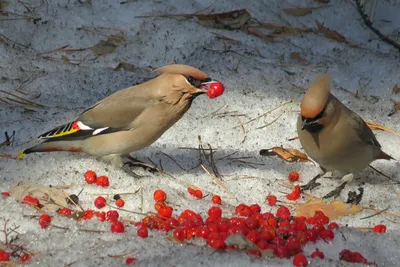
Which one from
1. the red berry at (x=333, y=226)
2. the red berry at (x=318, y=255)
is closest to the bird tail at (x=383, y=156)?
the red berry at (x=333, y=226)

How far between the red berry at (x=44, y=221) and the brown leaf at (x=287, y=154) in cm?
143

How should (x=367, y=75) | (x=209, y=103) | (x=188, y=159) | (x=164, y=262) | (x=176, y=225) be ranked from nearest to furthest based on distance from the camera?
(x=164, y=262) < (x=176, y=225) < (x=188, y=159) < (x=209, y=103) < (x=367, y=75)

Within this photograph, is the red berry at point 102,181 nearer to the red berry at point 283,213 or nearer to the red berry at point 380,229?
the red berry at point 283,213

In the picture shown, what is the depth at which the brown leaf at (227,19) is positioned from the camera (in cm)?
518

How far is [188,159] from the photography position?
4.16 meters

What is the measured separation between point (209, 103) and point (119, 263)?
186 centimetres

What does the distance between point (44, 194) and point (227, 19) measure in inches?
88.1

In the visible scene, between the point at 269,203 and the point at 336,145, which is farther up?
the point at 336,145

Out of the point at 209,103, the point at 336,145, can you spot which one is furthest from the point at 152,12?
the point at 336,145

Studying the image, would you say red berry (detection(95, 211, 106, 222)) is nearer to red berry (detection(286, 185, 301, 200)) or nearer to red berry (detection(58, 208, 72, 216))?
red berry (detection(58, 208, 72, 216))

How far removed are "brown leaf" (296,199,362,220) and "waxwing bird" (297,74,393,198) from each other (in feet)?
0.65

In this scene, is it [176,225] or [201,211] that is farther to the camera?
[201,211]

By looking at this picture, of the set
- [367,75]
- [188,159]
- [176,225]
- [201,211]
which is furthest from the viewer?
[367,75]

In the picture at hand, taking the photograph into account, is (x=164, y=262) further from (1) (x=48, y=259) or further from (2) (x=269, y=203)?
(2) (x=269, y=203)
